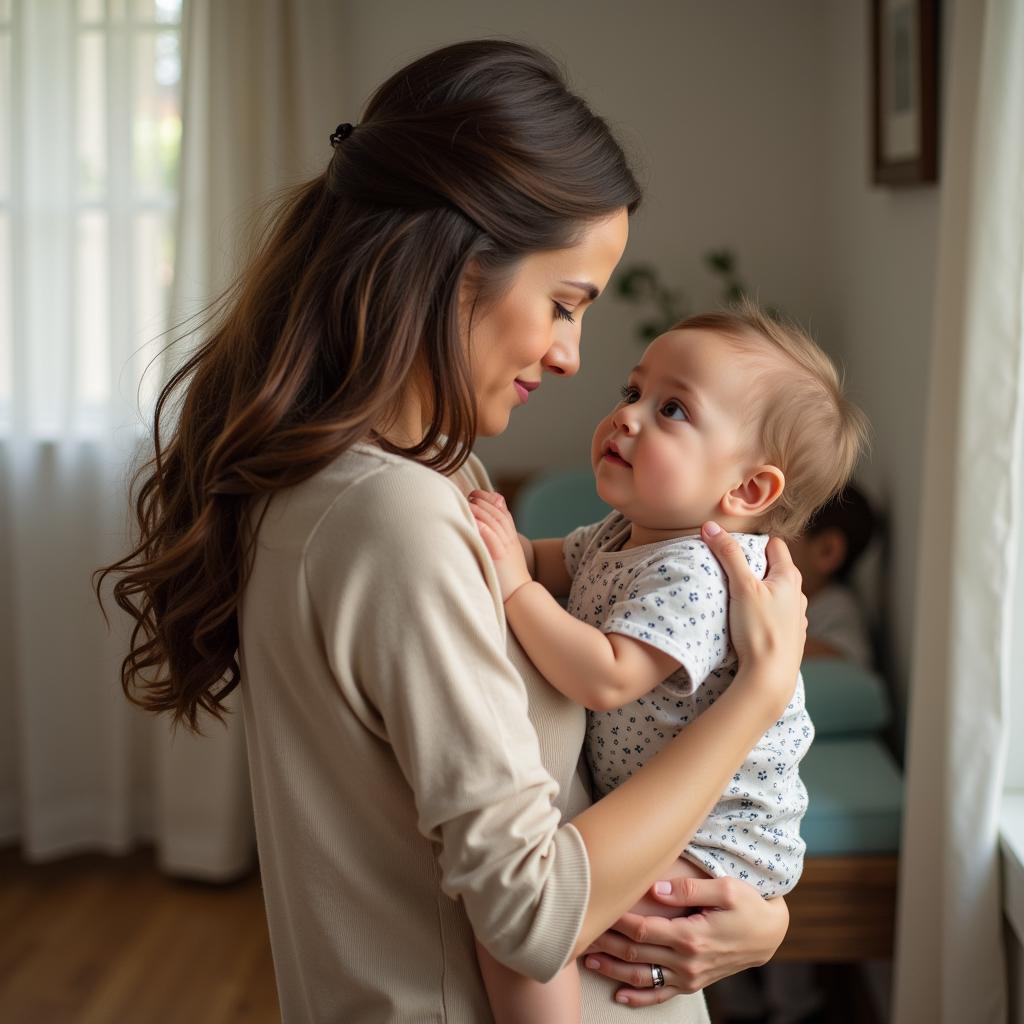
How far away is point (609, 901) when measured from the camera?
0.98 meters

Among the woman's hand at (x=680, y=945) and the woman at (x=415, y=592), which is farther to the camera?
the woman's hand at (x=680, y=945)

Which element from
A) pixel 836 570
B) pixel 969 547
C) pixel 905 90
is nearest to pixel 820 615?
pixel 836 570

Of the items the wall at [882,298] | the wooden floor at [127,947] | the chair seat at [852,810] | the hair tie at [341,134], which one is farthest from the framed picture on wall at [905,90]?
the wooden floor at [127,947]

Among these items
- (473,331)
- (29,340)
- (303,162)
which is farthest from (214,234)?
(473,331)

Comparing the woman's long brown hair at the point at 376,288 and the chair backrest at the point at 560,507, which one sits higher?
the woman's long brown hair at the point at 376,288

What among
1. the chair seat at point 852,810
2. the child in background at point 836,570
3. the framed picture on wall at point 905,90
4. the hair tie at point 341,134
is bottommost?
the chair seat at point 852,810

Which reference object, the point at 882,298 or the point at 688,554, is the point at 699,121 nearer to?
the point at 882,298

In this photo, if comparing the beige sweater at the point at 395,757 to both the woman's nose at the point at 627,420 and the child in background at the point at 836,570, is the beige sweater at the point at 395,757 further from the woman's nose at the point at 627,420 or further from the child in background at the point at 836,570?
the child in background at the point at 836,570

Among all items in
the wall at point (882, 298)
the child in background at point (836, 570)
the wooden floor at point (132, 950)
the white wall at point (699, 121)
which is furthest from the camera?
the white wall at point (699, 121)

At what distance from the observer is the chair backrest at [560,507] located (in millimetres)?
3072

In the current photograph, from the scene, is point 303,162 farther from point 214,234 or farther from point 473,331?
point 473,331

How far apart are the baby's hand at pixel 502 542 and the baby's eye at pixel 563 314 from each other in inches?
7.6

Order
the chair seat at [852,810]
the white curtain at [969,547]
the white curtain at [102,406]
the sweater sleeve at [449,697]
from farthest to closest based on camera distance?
1. the white curtain at [102,406]
2. the chair seat at [852,810]
3. the white curtain at [969,547]
4. the sweater sleeve at [449,697]

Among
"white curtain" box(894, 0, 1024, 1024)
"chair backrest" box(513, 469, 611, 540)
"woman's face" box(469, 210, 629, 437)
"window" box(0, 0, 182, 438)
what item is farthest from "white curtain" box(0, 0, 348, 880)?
"woman's face" box(469, 210, 629, 437)
